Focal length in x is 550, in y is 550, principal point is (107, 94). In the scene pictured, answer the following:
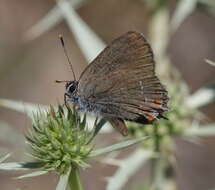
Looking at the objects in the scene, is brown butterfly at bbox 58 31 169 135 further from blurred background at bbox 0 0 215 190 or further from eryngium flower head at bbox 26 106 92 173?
blurred background at bbox 0 0 215 190

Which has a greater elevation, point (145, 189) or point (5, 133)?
point (5, 133)

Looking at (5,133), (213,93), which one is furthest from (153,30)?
(5,133)

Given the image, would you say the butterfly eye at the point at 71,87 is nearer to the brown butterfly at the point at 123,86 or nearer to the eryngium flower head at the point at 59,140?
the brown butterfly at the point at 123,86

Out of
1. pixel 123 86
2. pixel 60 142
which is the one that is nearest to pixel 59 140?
pixel 60 142

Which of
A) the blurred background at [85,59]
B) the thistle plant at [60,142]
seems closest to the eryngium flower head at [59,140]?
the thistle plant at [60,142]

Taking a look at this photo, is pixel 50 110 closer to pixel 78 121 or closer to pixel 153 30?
pixel 78 121

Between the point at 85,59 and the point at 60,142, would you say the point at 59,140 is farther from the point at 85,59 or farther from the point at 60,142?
the point at 85,59

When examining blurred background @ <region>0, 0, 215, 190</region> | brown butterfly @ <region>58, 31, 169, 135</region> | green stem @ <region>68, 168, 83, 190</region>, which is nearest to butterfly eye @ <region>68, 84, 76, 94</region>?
brown butterfly @ <region>58, 31, 169, 135</region>
